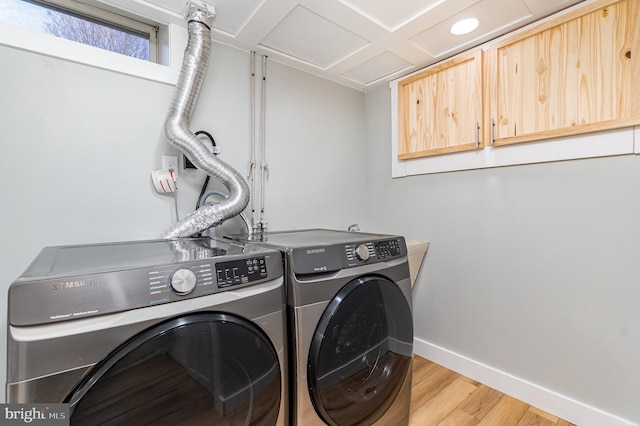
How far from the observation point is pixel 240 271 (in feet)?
3.00

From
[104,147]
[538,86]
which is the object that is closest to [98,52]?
[104,147]

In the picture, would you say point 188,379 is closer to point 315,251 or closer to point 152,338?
point 152,338

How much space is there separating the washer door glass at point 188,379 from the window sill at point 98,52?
1.32 metres

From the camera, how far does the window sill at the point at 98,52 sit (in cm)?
120

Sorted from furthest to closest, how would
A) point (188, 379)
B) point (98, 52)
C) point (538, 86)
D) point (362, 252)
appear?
1. point (538, 86)
2. point (98, 52)
3. point (362, 252)
4. point (188, 379)

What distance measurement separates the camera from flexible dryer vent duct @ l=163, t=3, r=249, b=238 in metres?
1.42

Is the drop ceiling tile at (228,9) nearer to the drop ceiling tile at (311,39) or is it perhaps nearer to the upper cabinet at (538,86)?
the drop ceiling tile at (311,39)

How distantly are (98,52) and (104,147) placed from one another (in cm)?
44

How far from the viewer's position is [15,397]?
1.98 feet

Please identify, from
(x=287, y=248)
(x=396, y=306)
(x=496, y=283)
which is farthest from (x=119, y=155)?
(x=496, y=283)

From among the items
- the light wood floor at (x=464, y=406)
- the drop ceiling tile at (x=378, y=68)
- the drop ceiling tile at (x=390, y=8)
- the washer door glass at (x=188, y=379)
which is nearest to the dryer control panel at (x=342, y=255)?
the washer door glass at (x=188, y=379)

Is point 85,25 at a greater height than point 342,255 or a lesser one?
greater

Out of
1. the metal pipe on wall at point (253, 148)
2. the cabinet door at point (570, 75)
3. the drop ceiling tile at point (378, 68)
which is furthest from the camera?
the drop ceiling tile at point (378, 68)

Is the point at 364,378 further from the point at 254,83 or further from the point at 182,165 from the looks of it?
the point at 254,83
